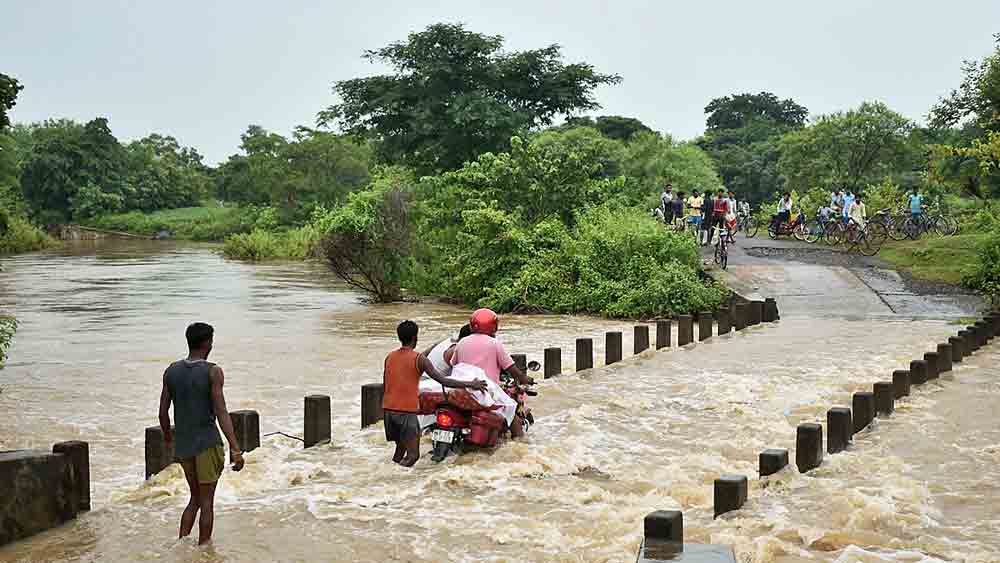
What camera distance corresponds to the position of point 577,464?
1005 cm

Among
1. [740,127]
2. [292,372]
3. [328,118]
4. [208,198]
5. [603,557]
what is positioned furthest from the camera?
[208,198]

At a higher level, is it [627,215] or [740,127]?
[740,127]

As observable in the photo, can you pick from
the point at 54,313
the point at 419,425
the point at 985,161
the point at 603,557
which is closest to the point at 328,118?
the point at 54,313

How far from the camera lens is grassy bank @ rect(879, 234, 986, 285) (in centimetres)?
2692

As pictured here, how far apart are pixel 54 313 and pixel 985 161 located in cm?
2402

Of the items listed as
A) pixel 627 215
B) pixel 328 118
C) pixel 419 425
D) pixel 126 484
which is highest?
pixel 328 118

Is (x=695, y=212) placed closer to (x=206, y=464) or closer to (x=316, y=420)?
(x=316, y=420)

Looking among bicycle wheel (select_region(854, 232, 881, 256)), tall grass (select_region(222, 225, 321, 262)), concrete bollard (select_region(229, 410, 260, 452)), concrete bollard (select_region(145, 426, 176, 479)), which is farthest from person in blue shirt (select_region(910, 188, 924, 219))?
tall grass (select_region(222, 225, 321, 262))

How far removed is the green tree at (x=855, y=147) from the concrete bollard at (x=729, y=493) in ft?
164

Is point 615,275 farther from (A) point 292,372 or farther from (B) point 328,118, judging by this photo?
(B) point 328,118

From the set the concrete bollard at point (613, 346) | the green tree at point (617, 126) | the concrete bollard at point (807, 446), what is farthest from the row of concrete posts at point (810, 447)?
the green tree at point (617, 126)

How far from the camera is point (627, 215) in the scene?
93.6 ft

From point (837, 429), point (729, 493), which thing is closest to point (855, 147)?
point (837, 429)

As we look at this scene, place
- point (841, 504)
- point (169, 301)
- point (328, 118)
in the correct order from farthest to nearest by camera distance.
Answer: point (328, 118) → point (169, 301) → point (841, 504)
